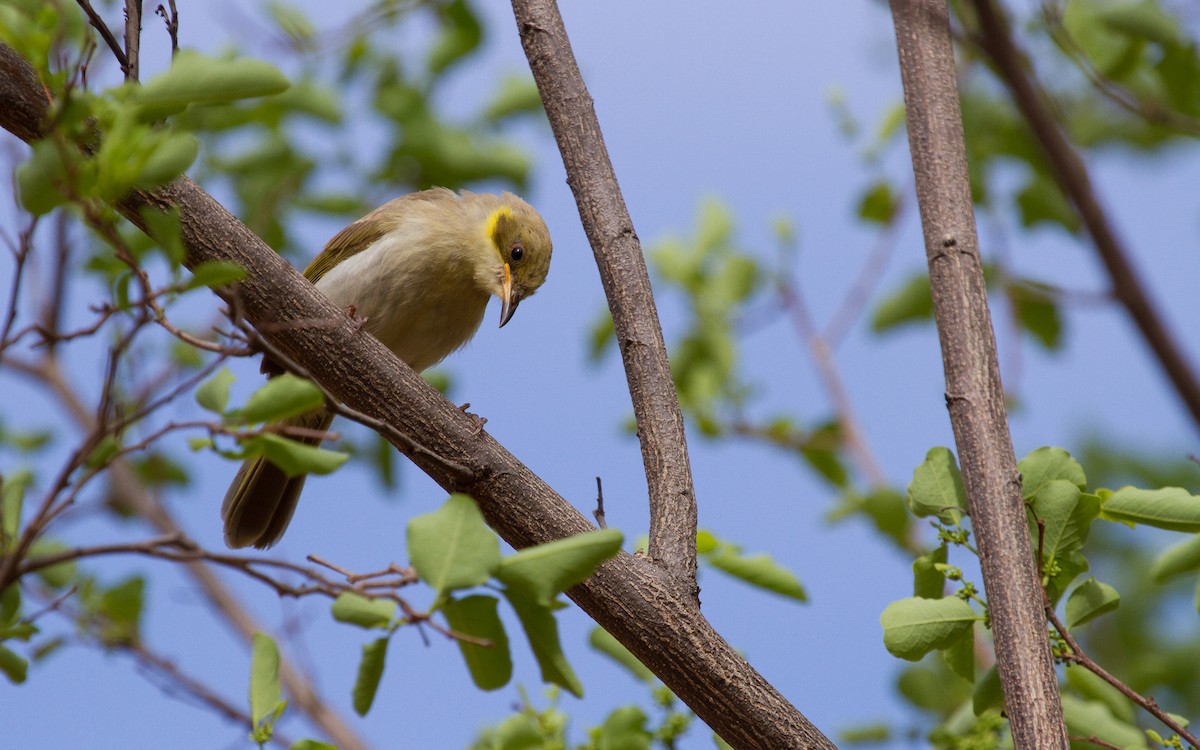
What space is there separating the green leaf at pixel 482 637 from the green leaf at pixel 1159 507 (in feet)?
4.58

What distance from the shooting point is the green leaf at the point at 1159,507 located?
93.9 inches

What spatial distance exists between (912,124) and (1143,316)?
1.65 meters

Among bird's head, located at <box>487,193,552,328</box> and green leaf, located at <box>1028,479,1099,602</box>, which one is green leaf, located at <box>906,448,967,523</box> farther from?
bird's head, located at <box>487,193,552,328</box>

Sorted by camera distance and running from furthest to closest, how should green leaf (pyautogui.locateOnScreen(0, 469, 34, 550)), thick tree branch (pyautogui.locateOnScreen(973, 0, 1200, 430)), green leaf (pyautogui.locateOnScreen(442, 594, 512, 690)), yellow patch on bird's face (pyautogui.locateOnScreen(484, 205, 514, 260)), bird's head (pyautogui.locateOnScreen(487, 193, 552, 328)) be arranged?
yellow patch on bird's face (pyautogui.locateOnScreen(484, 205, 514, 260)) → bird's head (pyautogui.locateOnScreen(487, 193, 552, 328)) → green leaf (pyautogui.locateOnScreen(0, 469, 34, 550)) → green leaf (pyautogui.locateOnScreen(442, 594, 512, 690)) → thick tree branch (pyautogui.locateOnScreen(973, 0, 1200, 430))

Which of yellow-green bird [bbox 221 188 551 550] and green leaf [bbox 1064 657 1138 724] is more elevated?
yellow-green bird [bbox 221 188 551 550]

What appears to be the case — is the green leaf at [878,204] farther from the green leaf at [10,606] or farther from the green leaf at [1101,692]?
the green leaf at [10,606]

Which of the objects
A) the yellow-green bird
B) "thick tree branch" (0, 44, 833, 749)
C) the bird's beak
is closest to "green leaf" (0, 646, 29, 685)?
"thick tree branch" (0, 44, 833, 749)

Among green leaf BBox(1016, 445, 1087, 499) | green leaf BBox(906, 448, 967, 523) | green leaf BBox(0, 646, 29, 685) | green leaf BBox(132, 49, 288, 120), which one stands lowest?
green leaf BBox(0, 646, 29, 685)

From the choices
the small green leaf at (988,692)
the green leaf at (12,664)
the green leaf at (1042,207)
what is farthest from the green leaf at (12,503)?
the green leaf at (1042,207)

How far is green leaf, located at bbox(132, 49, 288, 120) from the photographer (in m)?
1.77

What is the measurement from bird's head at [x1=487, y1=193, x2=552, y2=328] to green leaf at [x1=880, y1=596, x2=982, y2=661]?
9.36 feet

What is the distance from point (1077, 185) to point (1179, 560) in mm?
1452

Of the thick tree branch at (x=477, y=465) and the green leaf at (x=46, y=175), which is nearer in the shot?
the green leaf at (x=46, y=175)

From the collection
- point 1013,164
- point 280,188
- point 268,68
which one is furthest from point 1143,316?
point 280,188
